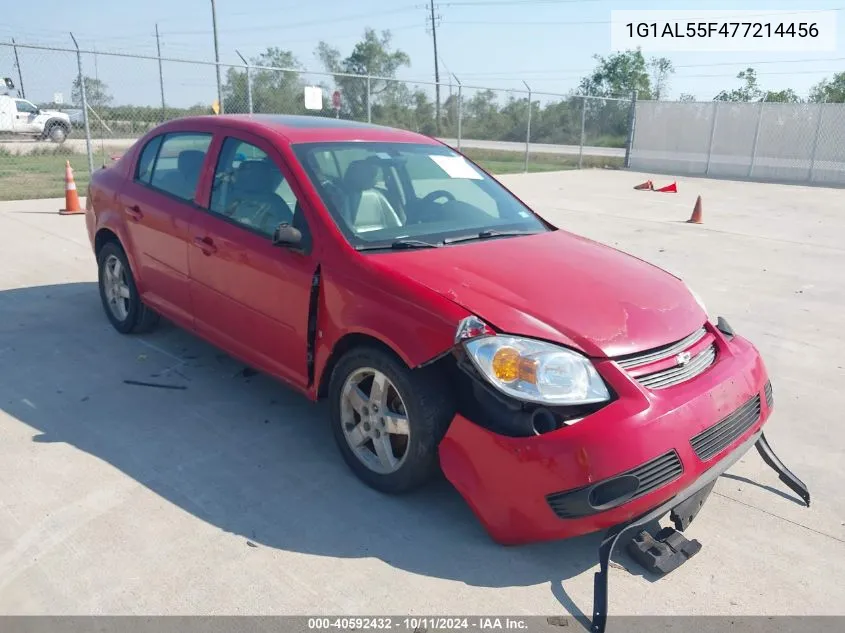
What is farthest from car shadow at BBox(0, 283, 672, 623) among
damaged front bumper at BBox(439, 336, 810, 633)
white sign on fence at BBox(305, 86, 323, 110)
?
white sign on fence at BBox(305, 86, 323, 110)

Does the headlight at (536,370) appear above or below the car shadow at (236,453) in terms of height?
above

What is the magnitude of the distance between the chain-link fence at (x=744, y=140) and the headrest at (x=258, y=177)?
21.6 metres

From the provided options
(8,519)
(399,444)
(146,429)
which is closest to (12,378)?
(146,429)

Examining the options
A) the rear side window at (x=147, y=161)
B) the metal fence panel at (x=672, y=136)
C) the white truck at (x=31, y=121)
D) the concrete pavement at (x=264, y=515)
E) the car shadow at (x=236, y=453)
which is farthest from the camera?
the white truck at (x=31, y=121)

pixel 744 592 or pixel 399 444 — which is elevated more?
pixel 399 444

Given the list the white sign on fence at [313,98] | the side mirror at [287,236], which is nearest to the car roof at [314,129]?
the side mirror at [287,236]

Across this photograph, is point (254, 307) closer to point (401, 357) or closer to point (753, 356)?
point (401, 357)

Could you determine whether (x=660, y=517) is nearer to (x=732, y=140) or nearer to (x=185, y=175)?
(x=185, y=175)

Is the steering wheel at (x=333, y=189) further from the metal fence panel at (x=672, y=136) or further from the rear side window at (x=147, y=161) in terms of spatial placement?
the metal fence panel at (x=672, y=136)

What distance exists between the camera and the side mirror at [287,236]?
339cm

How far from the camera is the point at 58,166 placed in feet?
59.1

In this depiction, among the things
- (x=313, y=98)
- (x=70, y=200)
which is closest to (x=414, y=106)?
(x=313, y=98)

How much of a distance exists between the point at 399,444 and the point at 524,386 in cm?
81

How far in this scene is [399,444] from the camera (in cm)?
322
